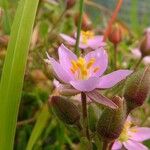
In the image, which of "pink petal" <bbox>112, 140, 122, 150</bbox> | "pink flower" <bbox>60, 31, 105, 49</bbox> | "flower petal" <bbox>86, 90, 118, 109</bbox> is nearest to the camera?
"flower petal" <bbox>86, 90, 118, 109</bbox>

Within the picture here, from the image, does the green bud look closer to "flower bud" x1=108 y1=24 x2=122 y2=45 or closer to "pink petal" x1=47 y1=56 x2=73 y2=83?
"pink petal" x1=47 y1=56 x2=73 y2=83

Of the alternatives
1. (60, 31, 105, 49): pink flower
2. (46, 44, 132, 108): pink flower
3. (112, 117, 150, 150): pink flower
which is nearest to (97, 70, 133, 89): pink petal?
(46, 44, 132, 108): pink flower

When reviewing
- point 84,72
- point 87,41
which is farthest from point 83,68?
point 87,41

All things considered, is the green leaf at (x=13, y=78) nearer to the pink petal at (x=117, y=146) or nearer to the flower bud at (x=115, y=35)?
the pink petal at (x=117, y=146)

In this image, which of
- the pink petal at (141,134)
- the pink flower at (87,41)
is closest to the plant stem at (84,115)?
the pink petal at (141,134)

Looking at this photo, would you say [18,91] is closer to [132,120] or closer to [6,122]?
[6,122]

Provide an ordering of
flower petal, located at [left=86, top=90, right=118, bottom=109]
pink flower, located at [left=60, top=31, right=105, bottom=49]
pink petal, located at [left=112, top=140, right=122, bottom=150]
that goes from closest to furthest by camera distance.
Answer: flower petal, located at [left=86, top=90, right=118, bottom=109], pink petal, located at [left=112, top=140, right=122, bottom=150], pink flower, located at [left=60, top=31, right=105, bottom=49]

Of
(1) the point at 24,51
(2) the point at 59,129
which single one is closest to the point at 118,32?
(2) the point at 59,129
